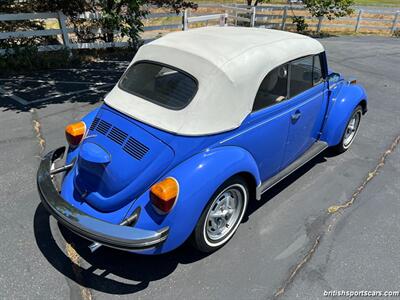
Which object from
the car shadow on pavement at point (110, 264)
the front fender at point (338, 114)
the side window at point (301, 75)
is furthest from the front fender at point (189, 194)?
the front fender at point (338, 114)

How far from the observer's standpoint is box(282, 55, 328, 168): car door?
3734mm

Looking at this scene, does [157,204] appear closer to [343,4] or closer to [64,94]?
[64,94]

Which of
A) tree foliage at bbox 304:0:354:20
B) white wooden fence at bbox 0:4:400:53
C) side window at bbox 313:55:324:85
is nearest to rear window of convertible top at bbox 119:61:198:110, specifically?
side window at bbox 313:55:324:85

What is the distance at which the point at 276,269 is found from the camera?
3.10 meters

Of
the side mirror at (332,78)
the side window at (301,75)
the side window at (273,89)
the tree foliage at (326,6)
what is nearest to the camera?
the side window at (273,89)

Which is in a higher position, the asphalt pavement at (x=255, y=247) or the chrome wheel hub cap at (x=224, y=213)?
the chrome wheel hub cap at (x=224, y=213)

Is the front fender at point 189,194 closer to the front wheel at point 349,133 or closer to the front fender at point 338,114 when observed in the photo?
the front fender at point 338,114

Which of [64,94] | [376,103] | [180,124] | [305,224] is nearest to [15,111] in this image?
[64,94]

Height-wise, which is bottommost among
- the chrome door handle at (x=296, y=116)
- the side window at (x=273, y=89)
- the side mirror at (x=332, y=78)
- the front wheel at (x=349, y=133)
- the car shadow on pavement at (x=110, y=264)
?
the car shadow on pavement at (x=110, y=264)

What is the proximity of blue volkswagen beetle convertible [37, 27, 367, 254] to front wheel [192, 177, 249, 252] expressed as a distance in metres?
0.01

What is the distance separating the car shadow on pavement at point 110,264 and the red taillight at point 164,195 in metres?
0.74

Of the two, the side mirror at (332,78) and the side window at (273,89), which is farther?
the side mirror at (332,78)

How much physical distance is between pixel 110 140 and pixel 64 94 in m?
4.67

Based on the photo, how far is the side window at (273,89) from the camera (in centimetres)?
334
